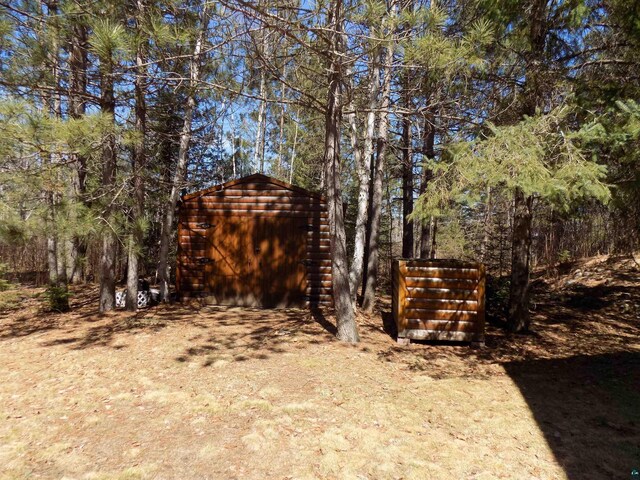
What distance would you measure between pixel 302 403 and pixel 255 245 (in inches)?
223

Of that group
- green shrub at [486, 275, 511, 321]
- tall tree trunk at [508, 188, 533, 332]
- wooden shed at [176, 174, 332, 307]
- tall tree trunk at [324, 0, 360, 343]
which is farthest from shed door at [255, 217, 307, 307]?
tall tree trunk at [508, 188, 533, 332]

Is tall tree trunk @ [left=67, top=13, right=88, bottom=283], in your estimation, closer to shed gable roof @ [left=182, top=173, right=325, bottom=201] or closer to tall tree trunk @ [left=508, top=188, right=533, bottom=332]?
shed gable roof @ [left=182, top=173, right=325, bottom=201]

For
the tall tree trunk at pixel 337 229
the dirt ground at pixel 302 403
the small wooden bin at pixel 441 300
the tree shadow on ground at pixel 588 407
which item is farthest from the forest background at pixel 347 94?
the tree shadow on ground at pixel 588 407

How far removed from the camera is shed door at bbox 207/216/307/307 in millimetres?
9250

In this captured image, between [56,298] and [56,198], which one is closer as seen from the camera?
[56,198]

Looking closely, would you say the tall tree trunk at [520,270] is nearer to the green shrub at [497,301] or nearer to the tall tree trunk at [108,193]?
the green shrub at [497,301]

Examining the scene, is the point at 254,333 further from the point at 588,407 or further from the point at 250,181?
the point at 588,407

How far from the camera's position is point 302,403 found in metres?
4.12

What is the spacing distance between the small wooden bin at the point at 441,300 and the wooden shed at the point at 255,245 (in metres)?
2.98

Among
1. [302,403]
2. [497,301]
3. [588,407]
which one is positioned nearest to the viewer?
[302,403]

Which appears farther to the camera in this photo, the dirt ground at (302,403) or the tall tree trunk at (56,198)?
the tall tree trunk at (56,198)

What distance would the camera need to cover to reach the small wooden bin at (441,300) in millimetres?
6484

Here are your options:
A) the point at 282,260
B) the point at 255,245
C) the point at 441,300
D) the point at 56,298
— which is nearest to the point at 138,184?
the point at 255,245

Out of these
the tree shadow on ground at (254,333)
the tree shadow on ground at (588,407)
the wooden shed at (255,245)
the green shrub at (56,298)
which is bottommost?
the tree shadow on ground at (588,407)
